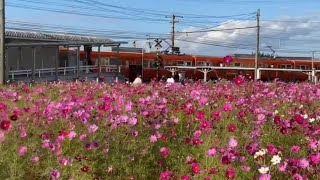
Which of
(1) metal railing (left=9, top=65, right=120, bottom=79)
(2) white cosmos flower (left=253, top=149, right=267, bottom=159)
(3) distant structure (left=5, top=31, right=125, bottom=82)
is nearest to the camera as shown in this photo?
(2) white cosmos flower (left=253, top=149, right=267, bottom=159)

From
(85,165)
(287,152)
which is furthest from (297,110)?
(85,165)

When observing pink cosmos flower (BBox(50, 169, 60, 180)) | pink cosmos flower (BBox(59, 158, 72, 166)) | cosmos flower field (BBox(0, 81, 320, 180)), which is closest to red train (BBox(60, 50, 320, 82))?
cosmos flower field (BBox(0, 81, 320, 180))

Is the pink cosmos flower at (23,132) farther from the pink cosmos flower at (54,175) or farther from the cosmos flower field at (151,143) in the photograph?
the pink cosmos flower at (54,175)

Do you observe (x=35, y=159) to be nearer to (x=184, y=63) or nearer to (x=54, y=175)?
(x=54, y=175)

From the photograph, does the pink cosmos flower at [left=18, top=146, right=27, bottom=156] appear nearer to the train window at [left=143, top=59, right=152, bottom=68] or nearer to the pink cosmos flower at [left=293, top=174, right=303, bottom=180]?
the pink cosmos flower at [left=293, top=174, right=303, bottom=180]

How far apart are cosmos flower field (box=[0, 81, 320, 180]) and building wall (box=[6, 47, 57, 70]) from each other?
3126 cm

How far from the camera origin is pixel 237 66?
63.5 m

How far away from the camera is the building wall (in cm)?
3678

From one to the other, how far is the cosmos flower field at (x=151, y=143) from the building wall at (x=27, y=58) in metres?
31.3

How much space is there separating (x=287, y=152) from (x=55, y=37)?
39.8 m

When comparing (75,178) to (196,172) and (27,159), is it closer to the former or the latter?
(27,159)

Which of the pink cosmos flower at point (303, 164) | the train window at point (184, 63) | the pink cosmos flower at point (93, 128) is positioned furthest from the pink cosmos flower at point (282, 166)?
the train window at point (184, 63)

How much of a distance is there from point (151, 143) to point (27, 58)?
36539 mm

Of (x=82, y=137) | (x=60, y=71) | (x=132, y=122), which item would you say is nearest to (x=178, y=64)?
(x=60, y=71)
